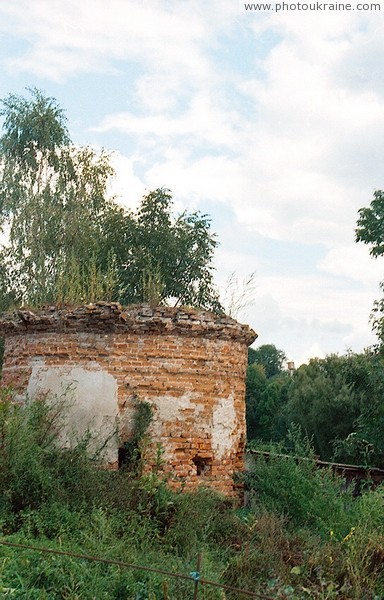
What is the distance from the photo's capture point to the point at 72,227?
78.1 feet

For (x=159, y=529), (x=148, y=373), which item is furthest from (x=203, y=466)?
(x=159, y=529)

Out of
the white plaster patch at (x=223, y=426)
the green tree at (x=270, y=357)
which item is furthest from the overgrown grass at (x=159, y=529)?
the green tree at (x=270, y=357)

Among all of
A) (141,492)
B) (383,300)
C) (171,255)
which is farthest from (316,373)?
(141,492)

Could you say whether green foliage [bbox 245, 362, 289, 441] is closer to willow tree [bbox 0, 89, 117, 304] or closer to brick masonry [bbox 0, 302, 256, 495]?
willow tree [bbox 0, 89, 117, 304]

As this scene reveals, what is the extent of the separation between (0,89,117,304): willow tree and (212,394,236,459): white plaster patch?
492 inches

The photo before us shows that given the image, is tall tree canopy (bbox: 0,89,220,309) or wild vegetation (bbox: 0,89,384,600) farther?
tall tree canopy (bbox: 0,89,220,309)

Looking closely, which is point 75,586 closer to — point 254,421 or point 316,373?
point 316,373

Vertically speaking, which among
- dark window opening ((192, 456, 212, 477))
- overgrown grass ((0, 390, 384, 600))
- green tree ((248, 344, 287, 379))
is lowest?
overgrown grass ((0, 390, 384, 600))

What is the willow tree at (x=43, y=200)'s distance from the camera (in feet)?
77.2

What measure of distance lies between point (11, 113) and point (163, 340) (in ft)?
55.6

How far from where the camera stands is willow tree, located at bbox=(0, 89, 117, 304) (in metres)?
23.5

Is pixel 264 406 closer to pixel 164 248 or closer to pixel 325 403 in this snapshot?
pixel 325 403

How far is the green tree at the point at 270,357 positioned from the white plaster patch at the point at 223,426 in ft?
136

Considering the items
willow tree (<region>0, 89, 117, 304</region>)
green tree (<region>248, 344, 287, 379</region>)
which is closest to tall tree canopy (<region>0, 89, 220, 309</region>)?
willow tree (<region>0, 89, 117, 304</region>)
